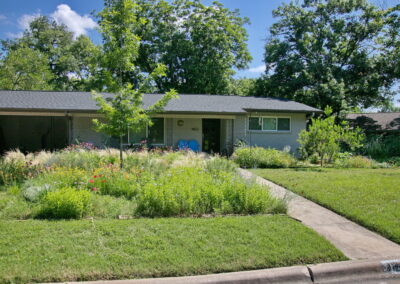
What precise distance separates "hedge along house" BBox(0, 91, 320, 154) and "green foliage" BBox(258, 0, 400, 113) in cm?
579

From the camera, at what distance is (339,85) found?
856 inches

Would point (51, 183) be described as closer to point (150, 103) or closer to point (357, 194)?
point (357, 194)

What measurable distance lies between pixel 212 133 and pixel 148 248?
14.7 m

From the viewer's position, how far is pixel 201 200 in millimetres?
5734

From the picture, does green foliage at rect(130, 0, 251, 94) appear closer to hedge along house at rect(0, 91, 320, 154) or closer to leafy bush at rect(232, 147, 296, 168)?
hedge along house at rect(0, 91, 320, 154)

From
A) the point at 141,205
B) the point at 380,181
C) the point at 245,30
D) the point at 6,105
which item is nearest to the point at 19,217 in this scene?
the point at 141,205

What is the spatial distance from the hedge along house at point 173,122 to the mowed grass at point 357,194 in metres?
5.95

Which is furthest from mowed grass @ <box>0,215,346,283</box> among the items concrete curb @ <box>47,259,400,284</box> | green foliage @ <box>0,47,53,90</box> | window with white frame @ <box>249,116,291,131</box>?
green foliage @ <box>0,47,53,90</box>

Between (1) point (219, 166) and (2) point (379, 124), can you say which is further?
(2) point (379, 124)

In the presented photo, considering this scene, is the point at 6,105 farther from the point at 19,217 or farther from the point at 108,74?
the point at 19,217

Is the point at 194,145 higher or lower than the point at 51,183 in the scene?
higher

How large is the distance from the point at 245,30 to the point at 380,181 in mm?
22218

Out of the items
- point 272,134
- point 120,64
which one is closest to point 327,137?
point 272,134

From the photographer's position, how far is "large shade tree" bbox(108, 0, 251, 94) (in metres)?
25.4
